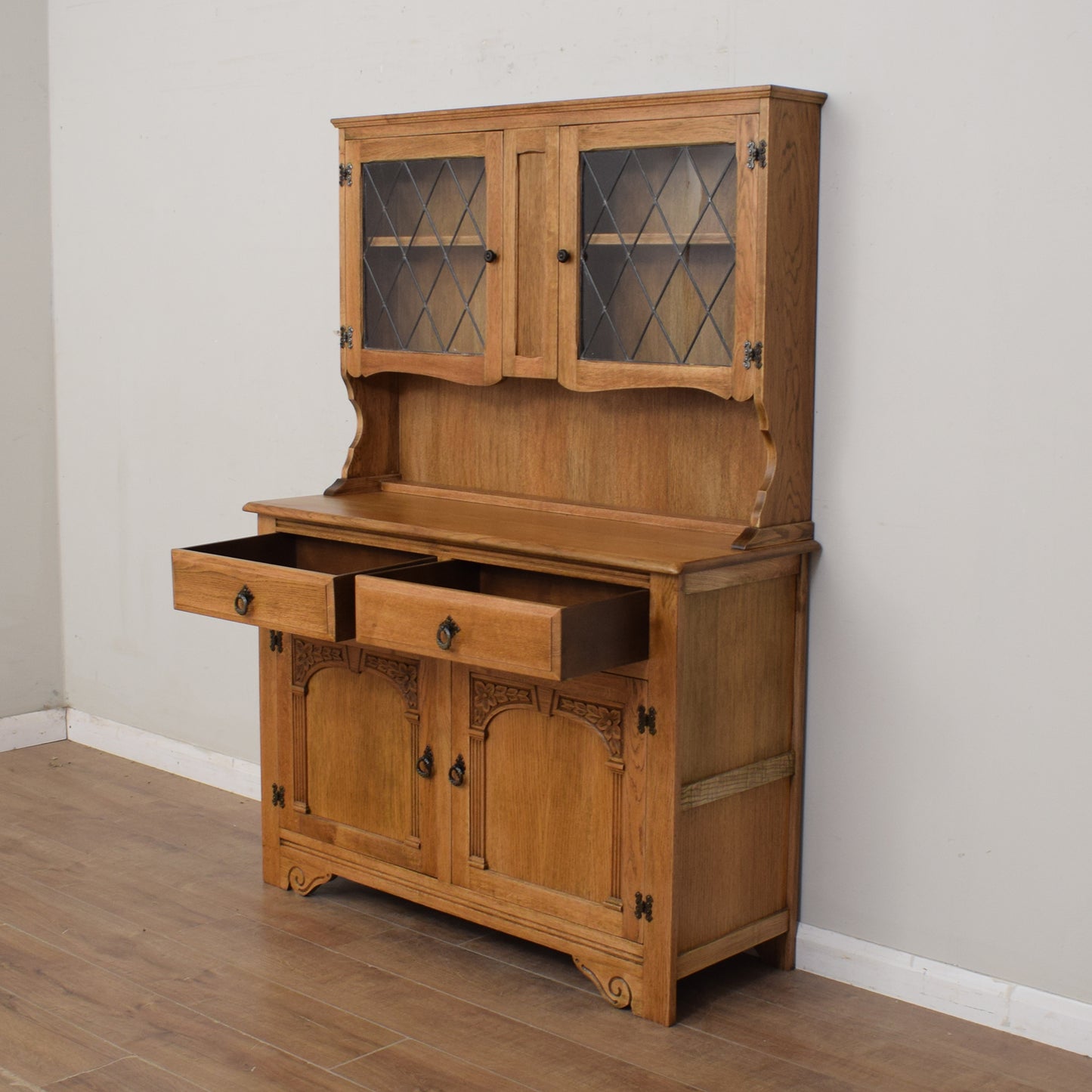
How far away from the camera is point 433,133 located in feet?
10.8

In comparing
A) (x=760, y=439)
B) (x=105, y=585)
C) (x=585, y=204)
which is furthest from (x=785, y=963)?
(x=105, y=585)

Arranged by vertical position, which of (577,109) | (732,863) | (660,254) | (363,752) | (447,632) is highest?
(577,109)

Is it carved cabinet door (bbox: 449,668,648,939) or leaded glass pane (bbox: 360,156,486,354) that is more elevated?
leaded glass pane (bbox: 360,156,486,354)

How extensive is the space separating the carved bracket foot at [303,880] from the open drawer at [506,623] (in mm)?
790

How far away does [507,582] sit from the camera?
10.6 feet

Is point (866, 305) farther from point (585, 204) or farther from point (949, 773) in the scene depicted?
point (949, 773)

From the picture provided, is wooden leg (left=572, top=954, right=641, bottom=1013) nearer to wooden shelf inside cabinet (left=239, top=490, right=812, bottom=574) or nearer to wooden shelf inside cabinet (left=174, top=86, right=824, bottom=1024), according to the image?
wooden shelf inside cabinet (left=174, top=86, right=824, bottom=1024)

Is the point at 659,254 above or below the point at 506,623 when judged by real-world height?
above

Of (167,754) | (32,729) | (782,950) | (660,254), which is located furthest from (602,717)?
(32,729)

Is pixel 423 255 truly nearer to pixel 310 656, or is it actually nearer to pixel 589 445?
pixel 589 445

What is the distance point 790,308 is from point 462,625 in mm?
880

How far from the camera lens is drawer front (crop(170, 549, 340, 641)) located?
304 cm

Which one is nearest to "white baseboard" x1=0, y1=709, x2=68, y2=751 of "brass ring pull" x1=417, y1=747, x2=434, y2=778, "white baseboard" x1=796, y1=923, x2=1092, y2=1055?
"brass ring pull" x1=417, y1=747, x2=434, y2=778

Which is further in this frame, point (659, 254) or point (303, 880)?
point (303, 880)
